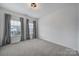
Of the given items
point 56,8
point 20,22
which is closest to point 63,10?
point 56,8

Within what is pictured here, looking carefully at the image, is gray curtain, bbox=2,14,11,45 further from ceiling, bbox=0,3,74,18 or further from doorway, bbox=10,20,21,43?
ceiling, bbox=0,3,74,18

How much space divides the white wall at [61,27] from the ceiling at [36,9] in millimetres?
77

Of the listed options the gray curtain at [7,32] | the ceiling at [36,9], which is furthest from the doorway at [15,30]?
the ceiling at [36,9]

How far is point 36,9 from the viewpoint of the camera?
187 centimetres

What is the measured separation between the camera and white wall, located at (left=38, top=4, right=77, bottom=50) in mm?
1812

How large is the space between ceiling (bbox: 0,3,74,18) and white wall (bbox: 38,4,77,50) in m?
0.08

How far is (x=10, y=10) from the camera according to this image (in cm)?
179

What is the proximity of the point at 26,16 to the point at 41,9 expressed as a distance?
1.19 feet

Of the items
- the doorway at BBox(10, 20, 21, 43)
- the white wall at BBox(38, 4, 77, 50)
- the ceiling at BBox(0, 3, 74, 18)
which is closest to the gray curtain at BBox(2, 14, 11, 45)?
the doorway at BBox(10, 20, 21, 43)

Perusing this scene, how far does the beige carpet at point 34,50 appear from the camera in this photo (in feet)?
5.86

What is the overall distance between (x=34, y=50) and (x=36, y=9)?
2.88 ft

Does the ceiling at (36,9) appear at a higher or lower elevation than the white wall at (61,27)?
higher

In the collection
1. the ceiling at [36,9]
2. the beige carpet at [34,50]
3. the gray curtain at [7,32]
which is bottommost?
the beige carpet at [34,50]

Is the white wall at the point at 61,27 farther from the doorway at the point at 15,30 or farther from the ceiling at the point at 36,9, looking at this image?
the doorway at the point at 15,30
